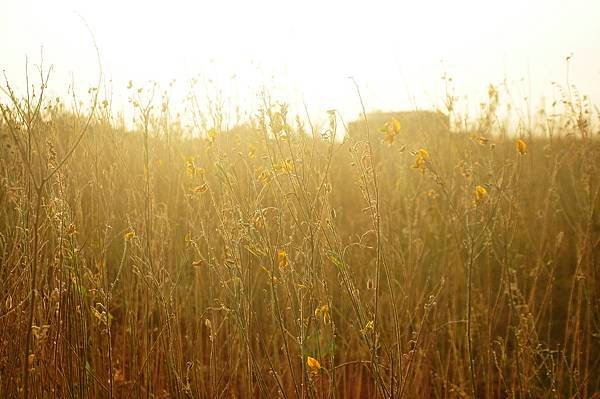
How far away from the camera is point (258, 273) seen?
2559 mm

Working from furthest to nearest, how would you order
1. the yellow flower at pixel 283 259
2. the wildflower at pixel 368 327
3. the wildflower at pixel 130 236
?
the wildflower at pixel 130 236
the yellow flower at pixel 283 259
the wildflower at pixel 368 327

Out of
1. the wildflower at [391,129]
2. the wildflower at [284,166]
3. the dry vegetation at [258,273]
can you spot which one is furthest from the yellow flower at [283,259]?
the wildflower at [391,129]

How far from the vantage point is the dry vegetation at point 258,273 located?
1.37 meters

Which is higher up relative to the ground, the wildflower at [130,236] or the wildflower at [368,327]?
the wildflower at [130,236]

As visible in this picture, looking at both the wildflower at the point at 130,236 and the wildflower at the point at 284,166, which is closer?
the wildflower at the point at 284,166

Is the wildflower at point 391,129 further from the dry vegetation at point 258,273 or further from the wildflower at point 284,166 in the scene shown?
the wildflower at point 284,166

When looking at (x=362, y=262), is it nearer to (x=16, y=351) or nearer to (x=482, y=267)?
(x=482, y=267)

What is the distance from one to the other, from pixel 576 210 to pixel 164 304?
3191 millimetres

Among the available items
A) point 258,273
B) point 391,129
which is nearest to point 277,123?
point 391,129

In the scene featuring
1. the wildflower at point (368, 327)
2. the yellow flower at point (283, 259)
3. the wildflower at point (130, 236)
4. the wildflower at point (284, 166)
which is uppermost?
the wildflower at point (284, 166)

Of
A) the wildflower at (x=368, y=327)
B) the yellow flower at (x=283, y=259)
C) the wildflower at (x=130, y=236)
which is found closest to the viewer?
the wildflower at (x=368, y=327)

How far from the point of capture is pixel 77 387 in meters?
1.69

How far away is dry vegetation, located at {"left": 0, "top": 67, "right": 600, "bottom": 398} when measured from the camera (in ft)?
4.48

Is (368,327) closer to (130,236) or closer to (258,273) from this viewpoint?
(130,236)
